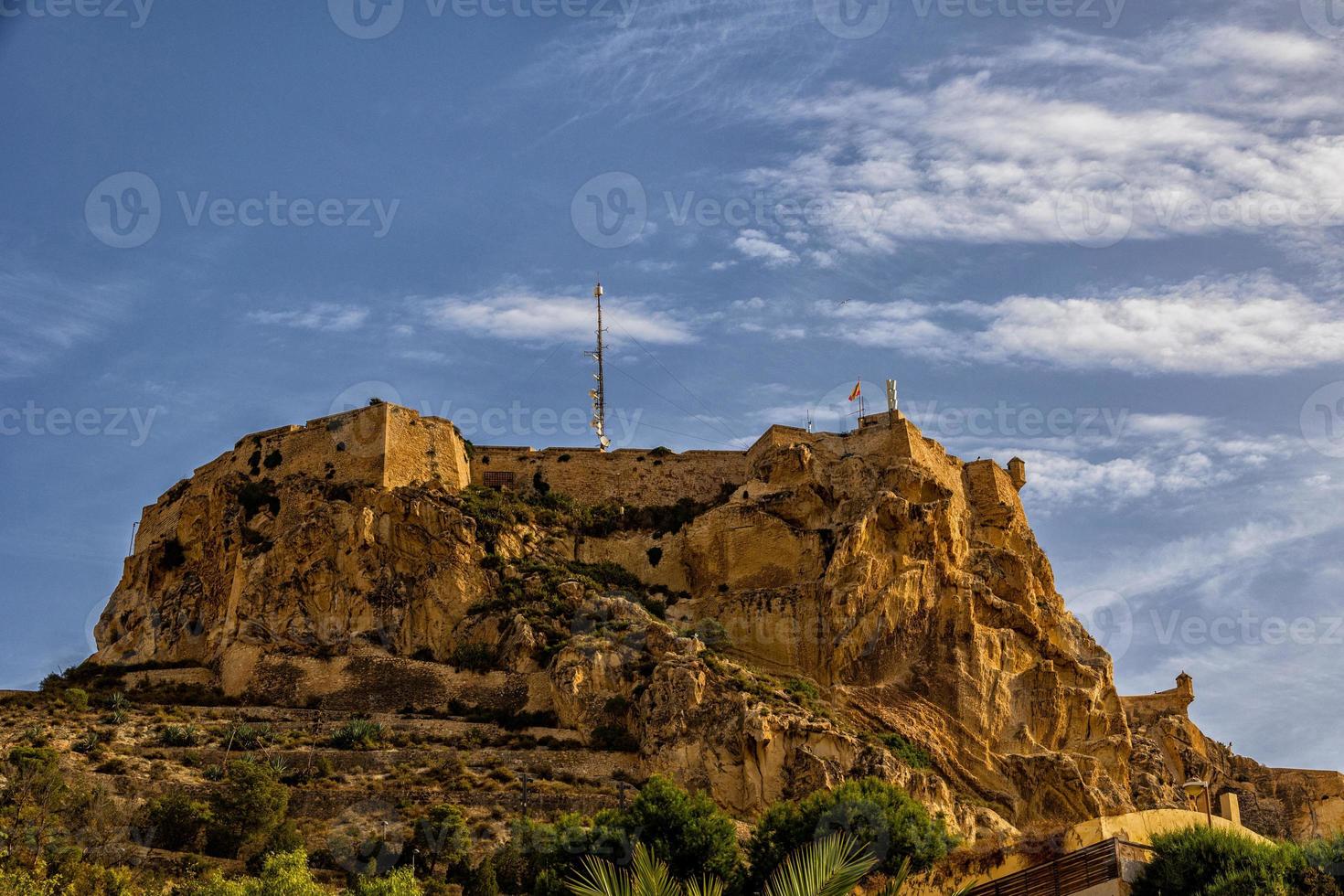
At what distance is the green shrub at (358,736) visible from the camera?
4997 cm

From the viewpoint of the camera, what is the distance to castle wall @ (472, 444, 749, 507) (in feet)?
211

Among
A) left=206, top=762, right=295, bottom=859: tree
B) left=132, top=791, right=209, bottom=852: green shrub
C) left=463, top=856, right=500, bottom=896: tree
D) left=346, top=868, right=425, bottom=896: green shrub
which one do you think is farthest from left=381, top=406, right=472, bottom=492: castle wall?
left=346, top=868, right=425, bottom=896: green shrub

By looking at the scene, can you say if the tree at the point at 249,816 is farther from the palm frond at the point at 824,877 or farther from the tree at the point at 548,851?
the palm frond at the point at 824,877

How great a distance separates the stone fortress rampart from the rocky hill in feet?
0.34

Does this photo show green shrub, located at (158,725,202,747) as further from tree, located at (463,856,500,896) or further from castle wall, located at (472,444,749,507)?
castle wall, located at (472,444,749,507)

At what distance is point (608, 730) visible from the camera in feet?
165

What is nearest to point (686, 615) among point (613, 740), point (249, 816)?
point (613, 740)

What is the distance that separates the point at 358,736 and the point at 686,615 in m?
12.6

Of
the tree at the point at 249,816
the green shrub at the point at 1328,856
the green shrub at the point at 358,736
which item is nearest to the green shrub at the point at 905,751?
the green shrub at the point at 358,736

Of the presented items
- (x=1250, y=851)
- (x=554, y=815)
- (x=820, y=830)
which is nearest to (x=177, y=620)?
(x=554, y=815)

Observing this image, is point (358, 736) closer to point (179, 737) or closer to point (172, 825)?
point (179, 737)

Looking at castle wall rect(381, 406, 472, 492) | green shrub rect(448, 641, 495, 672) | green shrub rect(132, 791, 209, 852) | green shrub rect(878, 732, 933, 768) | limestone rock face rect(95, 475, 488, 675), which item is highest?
castle wall rect(381, 406, 472, 492)

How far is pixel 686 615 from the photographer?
5872 cm

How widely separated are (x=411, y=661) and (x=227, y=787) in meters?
10.1
